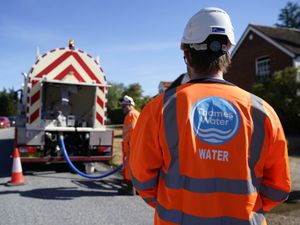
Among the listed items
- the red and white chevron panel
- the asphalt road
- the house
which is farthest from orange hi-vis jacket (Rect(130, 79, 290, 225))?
the house

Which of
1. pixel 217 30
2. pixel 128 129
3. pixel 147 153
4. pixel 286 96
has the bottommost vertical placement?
pixel 128 129

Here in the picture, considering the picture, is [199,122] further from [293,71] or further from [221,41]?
[293,71]

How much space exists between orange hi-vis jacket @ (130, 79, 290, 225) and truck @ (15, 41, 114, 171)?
705 centimetres

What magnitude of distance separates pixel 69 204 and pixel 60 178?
2.48 m

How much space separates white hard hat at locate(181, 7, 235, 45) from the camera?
2.01m

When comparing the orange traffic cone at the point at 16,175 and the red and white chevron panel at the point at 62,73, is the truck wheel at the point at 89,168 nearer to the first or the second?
the red and white chevron panel at the point at 62,73

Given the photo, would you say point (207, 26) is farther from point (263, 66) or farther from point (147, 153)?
point (263, 66)

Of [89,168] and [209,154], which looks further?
[89,168]

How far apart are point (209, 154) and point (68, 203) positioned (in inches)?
186

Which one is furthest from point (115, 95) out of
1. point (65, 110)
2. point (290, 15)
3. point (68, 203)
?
point (68, 203)

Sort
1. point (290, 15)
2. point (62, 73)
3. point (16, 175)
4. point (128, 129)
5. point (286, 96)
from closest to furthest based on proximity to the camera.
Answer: point (128, 129)
point (16, 175)
point (62, 73)
point (286, 96)
point (290, 15)

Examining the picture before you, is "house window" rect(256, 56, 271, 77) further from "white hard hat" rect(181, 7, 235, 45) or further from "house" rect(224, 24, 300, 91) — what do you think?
"white hard hat" rect(181, 7, 235, 45)

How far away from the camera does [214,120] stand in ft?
6.04

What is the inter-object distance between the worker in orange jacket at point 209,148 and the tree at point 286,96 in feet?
51.1
